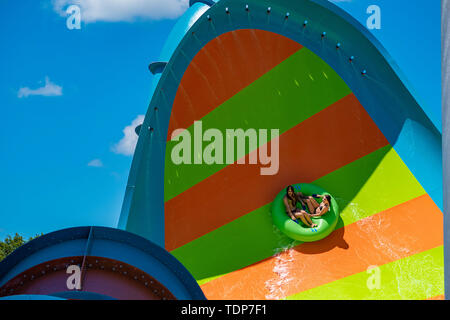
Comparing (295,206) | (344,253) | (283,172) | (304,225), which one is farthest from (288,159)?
(344,253)

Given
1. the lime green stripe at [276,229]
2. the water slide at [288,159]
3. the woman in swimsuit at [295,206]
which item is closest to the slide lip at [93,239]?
the water slide at [288,159]

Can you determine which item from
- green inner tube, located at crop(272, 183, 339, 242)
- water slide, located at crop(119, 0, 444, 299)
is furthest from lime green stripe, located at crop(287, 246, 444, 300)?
green inner tube, located at crop(272, 183, 339, 242)

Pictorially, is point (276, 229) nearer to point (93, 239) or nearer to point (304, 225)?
point (304, 225)

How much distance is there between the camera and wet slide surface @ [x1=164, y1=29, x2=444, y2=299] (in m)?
7.55

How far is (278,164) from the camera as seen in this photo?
831 cm

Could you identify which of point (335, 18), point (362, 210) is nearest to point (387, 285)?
point (362, 210)

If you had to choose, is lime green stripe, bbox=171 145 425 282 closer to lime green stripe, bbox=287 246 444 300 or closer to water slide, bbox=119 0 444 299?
water slide, bbox=119 0 444 299

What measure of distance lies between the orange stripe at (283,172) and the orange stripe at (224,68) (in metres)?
1.06

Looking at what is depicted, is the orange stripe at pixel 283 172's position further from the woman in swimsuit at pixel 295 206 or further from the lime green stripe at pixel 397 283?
the lime green stripe at pixel 397 283

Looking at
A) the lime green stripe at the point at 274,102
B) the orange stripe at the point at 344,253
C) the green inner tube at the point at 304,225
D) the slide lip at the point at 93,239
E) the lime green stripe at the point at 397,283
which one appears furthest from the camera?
the lime green stripe at the point at 274,102

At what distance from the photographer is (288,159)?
831 centimetres

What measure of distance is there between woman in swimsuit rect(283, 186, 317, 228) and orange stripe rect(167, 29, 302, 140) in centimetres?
180

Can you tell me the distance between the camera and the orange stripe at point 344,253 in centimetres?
746

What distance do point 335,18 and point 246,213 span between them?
328 cm
